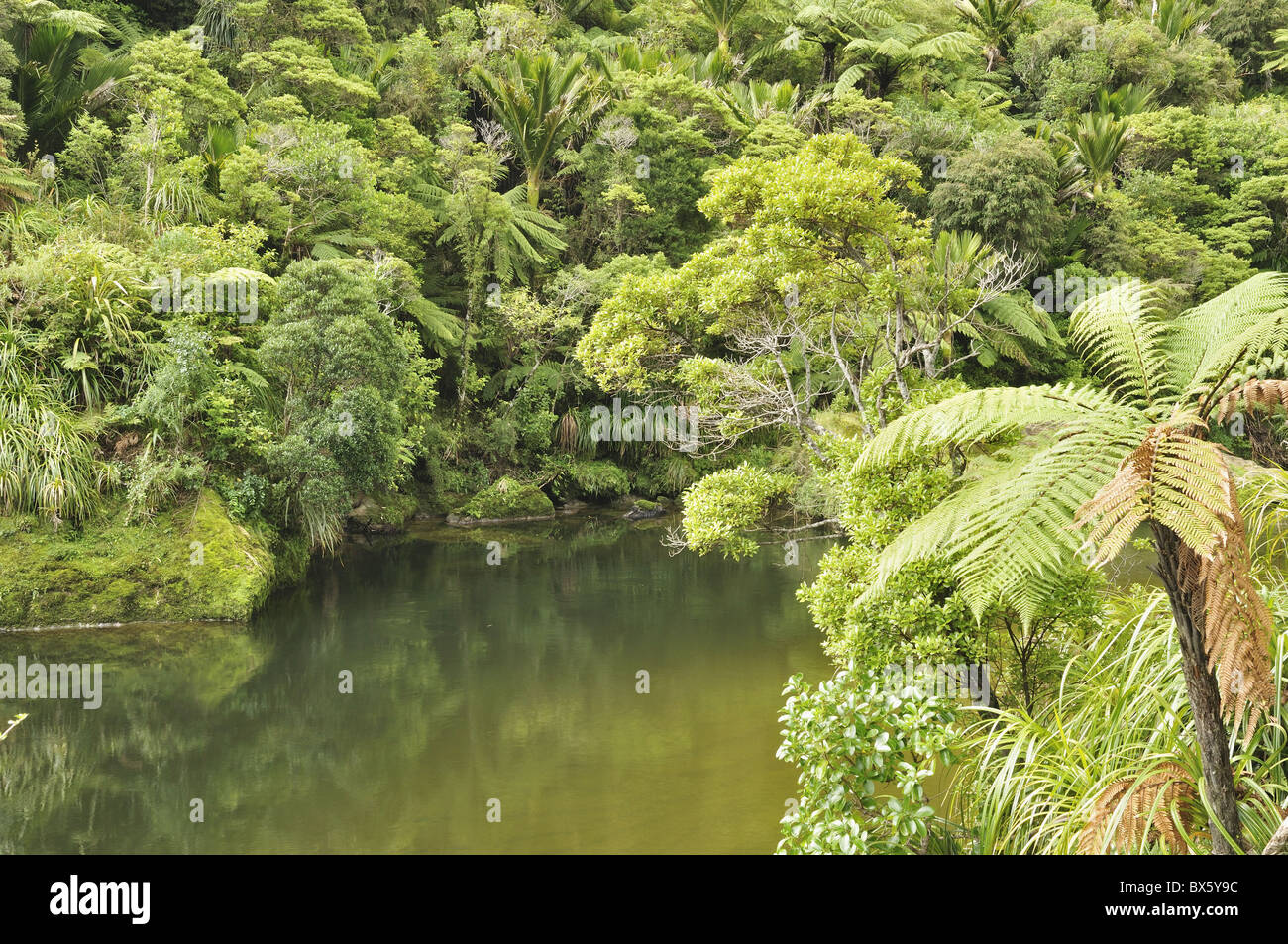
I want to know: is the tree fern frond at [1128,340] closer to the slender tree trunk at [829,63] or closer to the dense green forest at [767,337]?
the dense green forest at [767,337]

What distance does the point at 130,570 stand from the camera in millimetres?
10016

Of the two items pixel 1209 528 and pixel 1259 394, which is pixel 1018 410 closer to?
pixel 1259 394

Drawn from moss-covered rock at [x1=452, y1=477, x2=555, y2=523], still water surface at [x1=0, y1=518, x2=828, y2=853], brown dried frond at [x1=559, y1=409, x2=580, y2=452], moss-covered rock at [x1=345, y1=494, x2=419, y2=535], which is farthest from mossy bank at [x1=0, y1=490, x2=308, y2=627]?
brown dried frond at [x1=559, y1=409, x2=580, y2=452]

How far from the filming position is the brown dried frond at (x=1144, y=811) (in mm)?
2586

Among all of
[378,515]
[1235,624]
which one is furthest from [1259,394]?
[378,515]

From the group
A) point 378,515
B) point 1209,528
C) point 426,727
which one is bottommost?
point 426,727

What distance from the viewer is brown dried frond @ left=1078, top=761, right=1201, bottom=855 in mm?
2586

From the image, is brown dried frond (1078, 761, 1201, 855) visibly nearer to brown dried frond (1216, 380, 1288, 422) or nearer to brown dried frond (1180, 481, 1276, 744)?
brown dried frond (1180, 481, 1276, 744)

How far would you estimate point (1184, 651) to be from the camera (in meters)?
2.30

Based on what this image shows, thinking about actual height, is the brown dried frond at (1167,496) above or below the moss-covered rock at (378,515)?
below

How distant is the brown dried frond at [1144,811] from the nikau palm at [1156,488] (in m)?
0.18

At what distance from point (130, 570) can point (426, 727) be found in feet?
15.1

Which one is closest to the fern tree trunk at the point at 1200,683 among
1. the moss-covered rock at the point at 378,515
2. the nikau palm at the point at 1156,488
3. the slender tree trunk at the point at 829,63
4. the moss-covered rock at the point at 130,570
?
the nikau palm at the point at 1156,488
